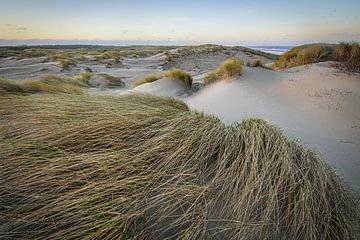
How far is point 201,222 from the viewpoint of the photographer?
1410 mm

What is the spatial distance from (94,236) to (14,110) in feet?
6.56

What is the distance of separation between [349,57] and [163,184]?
5.72 meters

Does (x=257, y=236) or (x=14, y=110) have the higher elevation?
(x=14, y=110)

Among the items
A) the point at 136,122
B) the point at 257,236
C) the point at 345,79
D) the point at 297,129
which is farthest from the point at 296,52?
the point at 257,236

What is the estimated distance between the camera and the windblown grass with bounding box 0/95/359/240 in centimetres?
140

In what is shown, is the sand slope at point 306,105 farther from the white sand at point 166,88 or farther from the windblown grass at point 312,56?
the windblown grass at point 312,56

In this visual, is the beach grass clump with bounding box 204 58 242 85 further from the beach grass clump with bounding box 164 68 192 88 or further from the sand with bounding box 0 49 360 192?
the beach grass clump with bounding box 164 68 192 88

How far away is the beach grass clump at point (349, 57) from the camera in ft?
16.6

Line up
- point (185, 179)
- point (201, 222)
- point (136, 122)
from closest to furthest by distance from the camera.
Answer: point (201, 222) → point (185, 179) → point (136, 122)

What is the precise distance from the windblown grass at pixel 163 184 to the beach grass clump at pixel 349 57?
369cm

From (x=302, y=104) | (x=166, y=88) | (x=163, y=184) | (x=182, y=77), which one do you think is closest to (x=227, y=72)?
(x=182, y=77)

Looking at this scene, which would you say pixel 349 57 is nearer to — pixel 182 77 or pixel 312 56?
pixel 312 56

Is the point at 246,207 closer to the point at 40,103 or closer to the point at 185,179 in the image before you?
the point at 185,179

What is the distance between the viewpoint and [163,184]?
62.4 inches
